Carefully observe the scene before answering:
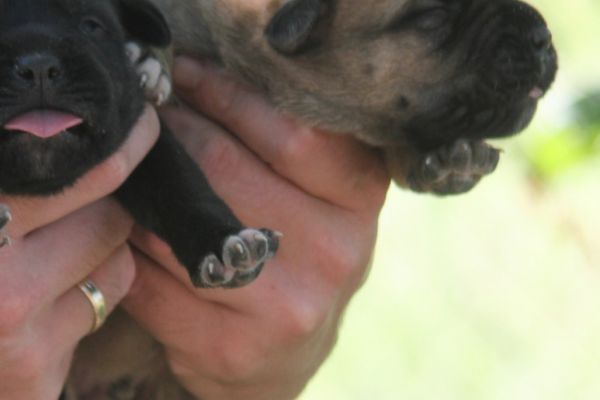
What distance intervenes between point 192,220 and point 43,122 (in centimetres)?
53

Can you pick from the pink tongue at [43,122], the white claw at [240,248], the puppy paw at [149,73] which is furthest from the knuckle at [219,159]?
the pink tongue at [43,122]

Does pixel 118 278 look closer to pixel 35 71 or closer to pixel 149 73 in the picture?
pixel 149 73

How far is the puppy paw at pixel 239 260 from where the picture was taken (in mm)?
3857

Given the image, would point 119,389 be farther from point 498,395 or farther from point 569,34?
point 569,34

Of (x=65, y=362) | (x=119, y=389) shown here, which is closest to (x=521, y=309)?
(x=119, y=389)

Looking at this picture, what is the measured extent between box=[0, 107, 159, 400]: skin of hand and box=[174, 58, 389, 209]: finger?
0.35m

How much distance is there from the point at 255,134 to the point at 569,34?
18.1 feet

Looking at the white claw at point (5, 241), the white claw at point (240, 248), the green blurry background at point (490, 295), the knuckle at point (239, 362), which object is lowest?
the green blurry background at point (490, 295)

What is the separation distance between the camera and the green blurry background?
7715mm

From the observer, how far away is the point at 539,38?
4258 mm

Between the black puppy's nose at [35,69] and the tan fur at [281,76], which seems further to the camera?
the tan fur at [281,76]

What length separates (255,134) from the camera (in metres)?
4.41

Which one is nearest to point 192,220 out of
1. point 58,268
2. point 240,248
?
point 240,248

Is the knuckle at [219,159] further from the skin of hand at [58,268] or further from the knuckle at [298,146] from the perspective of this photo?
the skin of hand at [58,268]
